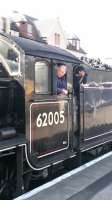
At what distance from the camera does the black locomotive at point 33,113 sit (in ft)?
21.6

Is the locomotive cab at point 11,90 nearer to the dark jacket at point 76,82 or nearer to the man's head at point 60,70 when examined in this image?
the man's head at point 60,70

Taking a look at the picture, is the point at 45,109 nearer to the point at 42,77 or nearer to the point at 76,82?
the point at 42,77

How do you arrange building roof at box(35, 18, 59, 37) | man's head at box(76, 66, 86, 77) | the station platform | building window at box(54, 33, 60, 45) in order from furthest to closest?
building roof at box(35, 18, 59, 37), building window at box(54, 33, 60, 45), man's head at box(76, 66, 86, 77), the station platform

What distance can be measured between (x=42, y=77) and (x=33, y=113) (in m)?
0.69

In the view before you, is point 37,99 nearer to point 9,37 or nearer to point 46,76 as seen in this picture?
point 46,76

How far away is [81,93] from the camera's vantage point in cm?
885

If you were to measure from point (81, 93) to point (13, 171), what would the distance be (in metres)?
2.66

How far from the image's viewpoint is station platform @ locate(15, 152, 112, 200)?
238 inches

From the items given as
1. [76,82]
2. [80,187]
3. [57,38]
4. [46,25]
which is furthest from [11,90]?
[46,25]

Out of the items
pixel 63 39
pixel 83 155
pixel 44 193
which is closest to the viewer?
pixel 44 193

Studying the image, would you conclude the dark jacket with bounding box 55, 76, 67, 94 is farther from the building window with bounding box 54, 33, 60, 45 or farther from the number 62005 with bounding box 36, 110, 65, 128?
the building window with bounding box 54, 33, 60, 45

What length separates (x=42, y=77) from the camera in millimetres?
7277

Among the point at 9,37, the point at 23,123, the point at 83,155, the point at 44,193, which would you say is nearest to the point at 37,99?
the point at 23,123

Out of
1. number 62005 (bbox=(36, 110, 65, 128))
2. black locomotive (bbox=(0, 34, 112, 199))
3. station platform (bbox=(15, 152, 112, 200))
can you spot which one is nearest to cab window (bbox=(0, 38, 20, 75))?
black locomotive (bbox=(0, 34, 112, 199))
